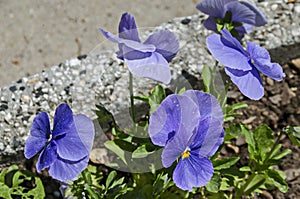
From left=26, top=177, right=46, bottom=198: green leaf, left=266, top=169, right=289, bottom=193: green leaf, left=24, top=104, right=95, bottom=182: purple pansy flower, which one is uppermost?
left=24, top=104, right=95, bottom=182: purple pansy flower

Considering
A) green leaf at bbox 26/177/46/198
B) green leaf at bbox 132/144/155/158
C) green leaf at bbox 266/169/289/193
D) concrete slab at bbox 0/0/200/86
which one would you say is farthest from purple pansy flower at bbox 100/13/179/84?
concrete slab at bbox 0/0/200/86

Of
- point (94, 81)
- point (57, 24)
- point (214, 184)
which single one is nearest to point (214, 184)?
point (214, 184)

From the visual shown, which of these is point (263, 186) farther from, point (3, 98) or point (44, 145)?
point (3, 98)

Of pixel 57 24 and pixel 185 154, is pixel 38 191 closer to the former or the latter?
pixel 185 154

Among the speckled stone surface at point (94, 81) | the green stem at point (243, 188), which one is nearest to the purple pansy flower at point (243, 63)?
the green stem at point (243, 188)

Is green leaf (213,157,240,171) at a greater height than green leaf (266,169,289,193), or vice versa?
green leaf (213,157,240,171)

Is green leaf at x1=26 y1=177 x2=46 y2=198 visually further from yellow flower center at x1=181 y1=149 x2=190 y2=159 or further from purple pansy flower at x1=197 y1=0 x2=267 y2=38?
purple pansy flower at x1=197 y1=0 x2=267 y2=38
